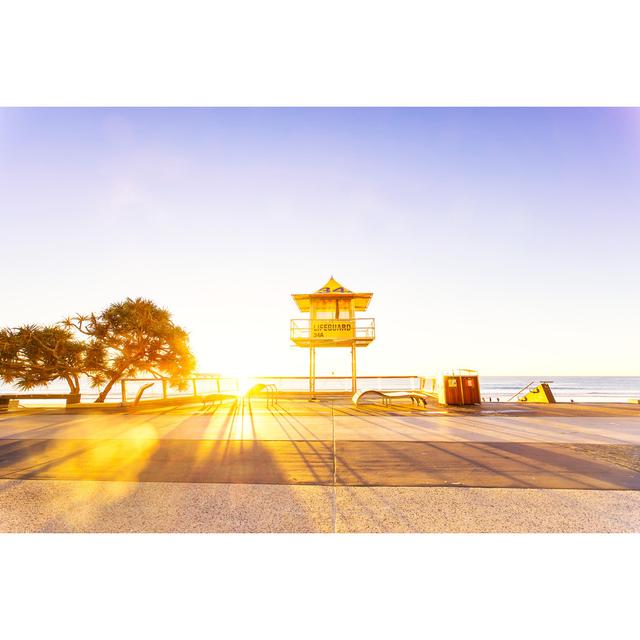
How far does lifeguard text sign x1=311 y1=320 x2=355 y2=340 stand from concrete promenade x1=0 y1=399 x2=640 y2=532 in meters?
11.2

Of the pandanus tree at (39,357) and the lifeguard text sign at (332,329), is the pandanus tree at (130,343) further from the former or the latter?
the lifeguard text sign at (332,329)

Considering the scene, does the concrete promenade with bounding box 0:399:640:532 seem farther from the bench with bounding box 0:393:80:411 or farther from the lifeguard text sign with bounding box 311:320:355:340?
the lifeguard text sign with bounding box 311:320:355:340

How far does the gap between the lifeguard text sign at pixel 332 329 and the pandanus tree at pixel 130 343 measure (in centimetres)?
698

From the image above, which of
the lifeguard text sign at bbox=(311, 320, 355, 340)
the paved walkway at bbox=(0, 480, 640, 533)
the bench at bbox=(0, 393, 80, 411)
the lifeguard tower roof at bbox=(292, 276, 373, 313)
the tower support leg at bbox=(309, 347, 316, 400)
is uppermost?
the lifeguard tower roof at bbox=(292, 276, 373, 313)

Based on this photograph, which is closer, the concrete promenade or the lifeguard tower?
the concrete promenade

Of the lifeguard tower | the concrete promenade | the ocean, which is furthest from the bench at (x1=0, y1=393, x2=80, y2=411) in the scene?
the lifeguard tower

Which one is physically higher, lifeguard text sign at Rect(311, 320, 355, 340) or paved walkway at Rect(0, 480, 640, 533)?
lifeguard text sign at Rect(311, 320, 355, 340)

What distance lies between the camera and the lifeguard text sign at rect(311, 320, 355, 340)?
19.8m
